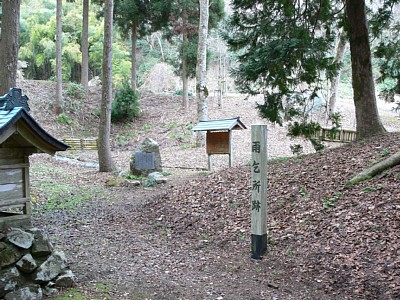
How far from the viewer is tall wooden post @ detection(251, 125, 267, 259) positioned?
19.1 ft

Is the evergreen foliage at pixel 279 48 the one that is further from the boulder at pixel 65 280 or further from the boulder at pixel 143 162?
the boulder at pixel 65 280

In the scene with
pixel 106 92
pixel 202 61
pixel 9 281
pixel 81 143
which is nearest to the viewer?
pixel 9 281

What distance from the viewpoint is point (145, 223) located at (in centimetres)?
798

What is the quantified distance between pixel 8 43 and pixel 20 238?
5.27 m

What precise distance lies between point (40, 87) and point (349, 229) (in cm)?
2558

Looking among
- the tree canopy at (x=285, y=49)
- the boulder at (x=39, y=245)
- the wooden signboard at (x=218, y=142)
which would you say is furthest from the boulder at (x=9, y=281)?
the wooden signboard at (x=218, y=142)

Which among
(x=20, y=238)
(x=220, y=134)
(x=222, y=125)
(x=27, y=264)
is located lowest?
(x=27, y=264)

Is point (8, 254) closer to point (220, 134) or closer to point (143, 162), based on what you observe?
point (143, 162)

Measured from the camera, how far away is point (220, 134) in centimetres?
1227

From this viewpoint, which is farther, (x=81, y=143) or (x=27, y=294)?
(x=81, y=143)

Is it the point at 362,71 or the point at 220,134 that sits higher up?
the point at 362,71

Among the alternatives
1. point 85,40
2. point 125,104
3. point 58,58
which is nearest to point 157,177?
point 125,104

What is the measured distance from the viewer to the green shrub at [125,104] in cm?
2395

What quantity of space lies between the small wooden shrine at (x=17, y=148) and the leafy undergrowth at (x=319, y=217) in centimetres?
317
